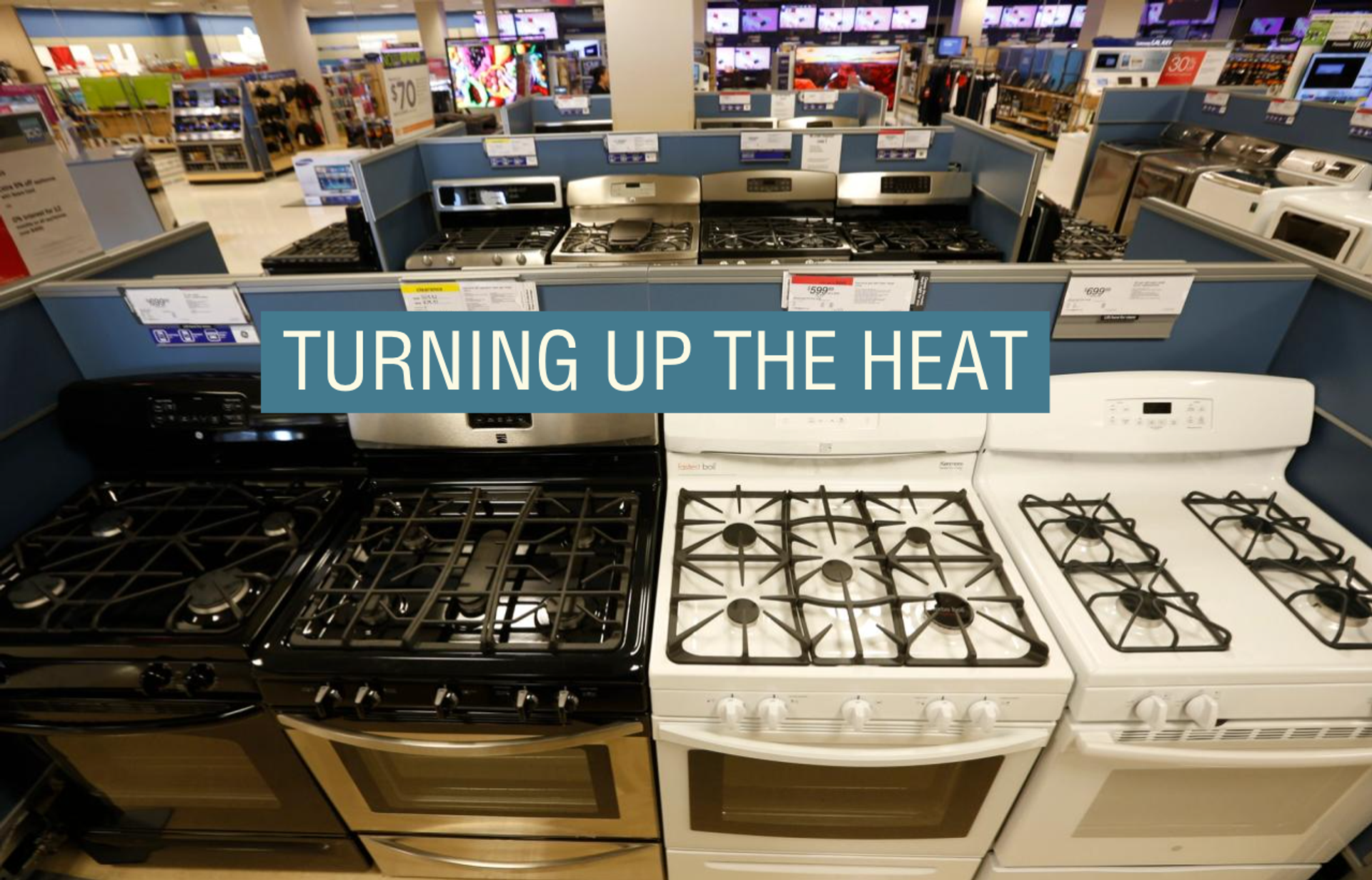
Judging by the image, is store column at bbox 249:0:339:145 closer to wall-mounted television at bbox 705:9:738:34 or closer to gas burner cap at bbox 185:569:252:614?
wall-mounted television at bbox 705:9:738:34

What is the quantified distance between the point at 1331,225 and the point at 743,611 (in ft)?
9.71

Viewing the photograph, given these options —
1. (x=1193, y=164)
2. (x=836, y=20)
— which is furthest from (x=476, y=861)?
(x=836, y=20)

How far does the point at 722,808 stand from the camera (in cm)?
124

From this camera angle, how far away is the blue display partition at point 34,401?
1.43 meters

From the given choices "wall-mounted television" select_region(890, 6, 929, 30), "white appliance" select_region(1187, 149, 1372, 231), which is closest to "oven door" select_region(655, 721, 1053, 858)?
"white appliance" select_region(1187, 149, 1372, 231)

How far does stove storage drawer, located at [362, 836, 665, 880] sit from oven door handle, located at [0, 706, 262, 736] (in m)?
0.48

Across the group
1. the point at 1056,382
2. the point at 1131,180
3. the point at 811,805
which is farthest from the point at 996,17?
the point at 811,805

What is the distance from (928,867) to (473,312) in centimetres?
157

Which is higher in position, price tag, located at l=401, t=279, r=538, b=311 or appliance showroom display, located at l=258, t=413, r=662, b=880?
price tag, located at l=401, t=279, r=538, b=311

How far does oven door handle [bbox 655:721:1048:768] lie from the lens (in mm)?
1066

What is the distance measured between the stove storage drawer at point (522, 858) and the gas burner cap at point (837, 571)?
2.36 ft

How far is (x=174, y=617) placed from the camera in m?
1.16

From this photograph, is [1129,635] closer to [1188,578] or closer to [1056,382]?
[1188,578]

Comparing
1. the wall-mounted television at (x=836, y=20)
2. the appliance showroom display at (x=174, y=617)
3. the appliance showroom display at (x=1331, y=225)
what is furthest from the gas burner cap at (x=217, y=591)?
the wall-mounted television at (x=836, y=20)
